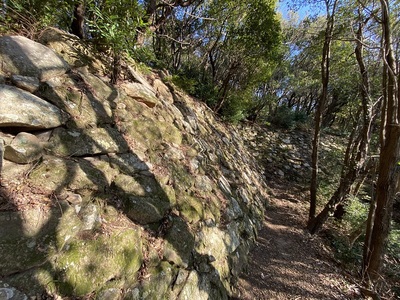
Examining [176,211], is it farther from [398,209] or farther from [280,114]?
[280,114]

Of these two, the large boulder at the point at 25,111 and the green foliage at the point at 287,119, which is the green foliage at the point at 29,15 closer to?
the large boulder at the point at 25,111

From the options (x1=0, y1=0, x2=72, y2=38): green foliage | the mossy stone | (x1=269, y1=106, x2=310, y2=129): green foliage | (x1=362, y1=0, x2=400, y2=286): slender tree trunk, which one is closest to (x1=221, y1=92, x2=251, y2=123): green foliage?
(x1=269, y1=106, x2=310, y2=129): green foliage

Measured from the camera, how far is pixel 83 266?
4.51ft

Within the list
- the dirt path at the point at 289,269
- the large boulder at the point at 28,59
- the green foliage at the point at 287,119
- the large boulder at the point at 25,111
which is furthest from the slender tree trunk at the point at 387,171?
the green foliage at the point at 287,119

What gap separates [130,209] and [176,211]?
588 mm

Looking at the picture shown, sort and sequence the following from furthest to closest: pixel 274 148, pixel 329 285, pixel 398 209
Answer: pixel 274 148 → pixel 398 209 → pixel 329 285

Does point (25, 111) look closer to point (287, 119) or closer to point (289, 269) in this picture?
point (289, 269)

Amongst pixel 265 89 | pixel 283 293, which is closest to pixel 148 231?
pixel 283 293

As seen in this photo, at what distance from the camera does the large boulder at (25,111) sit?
1491mm

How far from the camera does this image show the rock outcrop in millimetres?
1300

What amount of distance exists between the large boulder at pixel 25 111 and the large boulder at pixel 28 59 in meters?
0.30

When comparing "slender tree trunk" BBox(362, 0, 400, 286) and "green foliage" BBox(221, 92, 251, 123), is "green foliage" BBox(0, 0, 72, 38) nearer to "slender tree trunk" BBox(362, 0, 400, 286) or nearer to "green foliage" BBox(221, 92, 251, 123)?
"slender tree trunk" BBox(362, 0, 400, 286)

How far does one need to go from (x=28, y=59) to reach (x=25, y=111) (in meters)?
0.68

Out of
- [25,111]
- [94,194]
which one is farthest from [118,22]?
[94,194]
